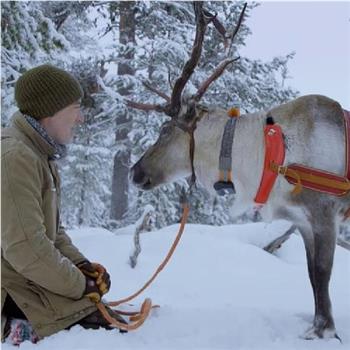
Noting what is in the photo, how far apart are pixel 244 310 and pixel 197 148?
125 cm

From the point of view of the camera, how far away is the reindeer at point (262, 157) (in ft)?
10.8

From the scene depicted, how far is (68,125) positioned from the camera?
2818 millimetres

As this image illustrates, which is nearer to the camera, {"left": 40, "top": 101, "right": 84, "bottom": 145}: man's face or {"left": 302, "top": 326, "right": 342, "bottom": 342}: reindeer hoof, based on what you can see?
{"left": 40, "top": 101, "right": 84, "bottom": 145}: man's face

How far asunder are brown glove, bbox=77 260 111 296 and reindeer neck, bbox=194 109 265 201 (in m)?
1.22

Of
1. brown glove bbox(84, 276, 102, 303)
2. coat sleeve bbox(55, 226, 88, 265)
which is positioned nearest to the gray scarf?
coat sleeve bbox(55, 226, 88, 265)

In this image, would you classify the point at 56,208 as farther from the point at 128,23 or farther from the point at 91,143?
the point at 91,143

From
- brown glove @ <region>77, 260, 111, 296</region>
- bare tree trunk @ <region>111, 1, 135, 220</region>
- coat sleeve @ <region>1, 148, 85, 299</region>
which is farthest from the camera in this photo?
bare tree trunk @ <region>111, 1, 135, 220</region>

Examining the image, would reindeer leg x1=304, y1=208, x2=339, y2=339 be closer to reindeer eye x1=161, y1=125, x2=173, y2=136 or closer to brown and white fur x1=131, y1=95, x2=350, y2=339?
brown and white fur x1=131, y1=95, x2=350, y2=339

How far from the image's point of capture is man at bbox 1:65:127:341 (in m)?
2.38

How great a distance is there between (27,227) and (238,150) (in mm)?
1745

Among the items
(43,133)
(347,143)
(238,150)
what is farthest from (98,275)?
(347,143)

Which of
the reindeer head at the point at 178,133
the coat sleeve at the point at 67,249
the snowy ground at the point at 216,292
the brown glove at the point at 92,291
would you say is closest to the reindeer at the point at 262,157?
the reindeer head at the point at 178,133

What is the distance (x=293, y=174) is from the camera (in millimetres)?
3273

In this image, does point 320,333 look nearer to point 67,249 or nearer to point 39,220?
point 67,249
